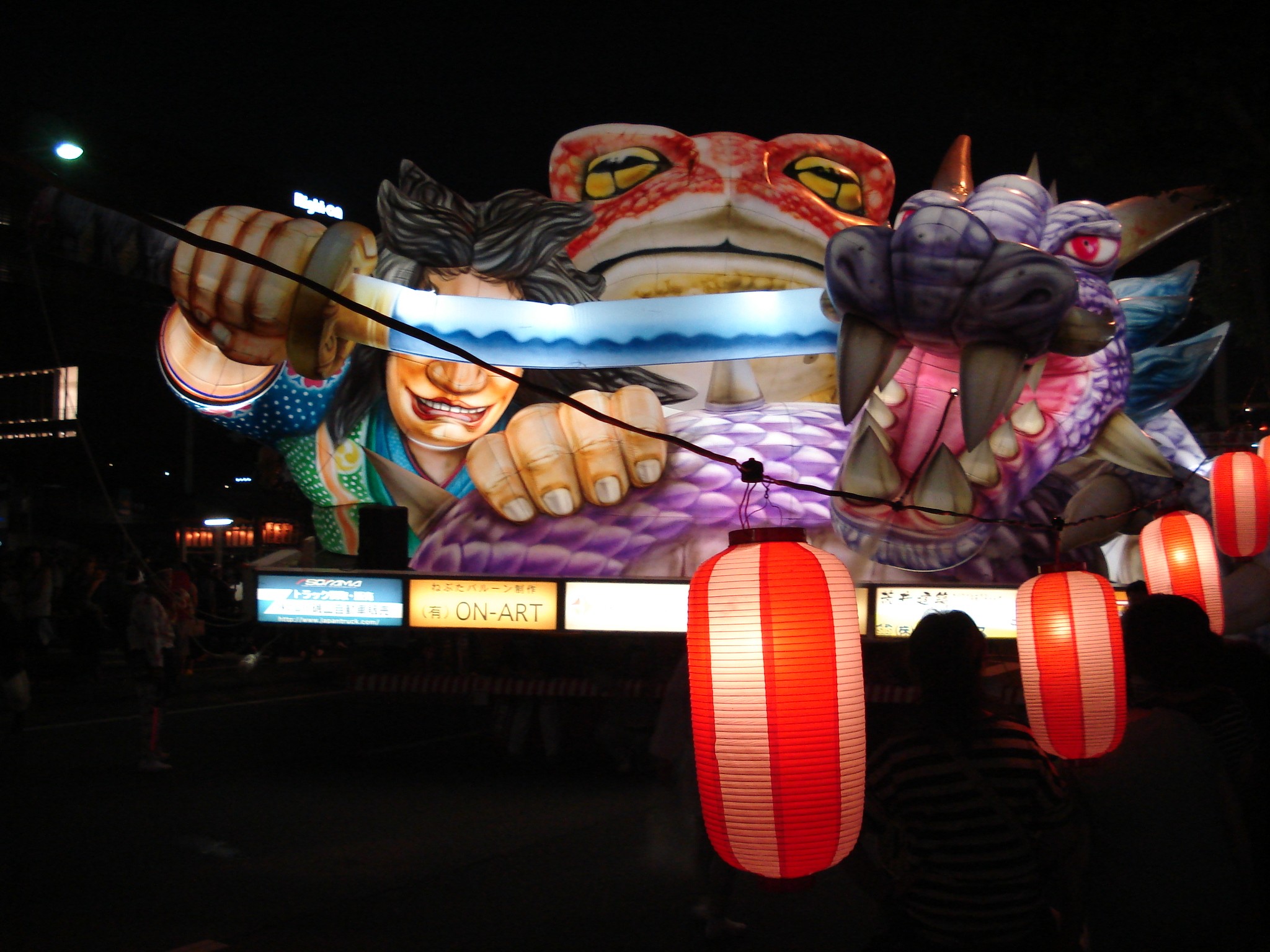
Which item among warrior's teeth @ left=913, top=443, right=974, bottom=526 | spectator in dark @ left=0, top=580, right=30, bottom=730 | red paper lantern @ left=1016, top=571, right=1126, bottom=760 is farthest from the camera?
warrior's teeth @ left=913, top=443, right=974, bottom=526

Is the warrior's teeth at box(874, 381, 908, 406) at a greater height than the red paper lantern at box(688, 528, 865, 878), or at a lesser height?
greater

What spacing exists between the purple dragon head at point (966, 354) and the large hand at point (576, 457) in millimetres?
2076

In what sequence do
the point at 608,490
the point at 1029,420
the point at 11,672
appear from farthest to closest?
1. the point at 608,490
2. the point at 1029,420
3. the point at 11,672

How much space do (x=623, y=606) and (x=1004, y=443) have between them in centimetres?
408

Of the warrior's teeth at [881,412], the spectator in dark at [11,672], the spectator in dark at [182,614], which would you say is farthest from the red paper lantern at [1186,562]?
the spectator in dark at [182,614]

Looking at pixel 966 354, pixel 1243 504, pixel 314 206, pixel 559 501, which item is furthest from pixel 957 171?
pixel 314 206

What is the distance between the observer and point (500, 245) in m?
11.7

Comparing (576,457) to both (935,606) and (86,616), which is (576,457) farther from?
(86,616)

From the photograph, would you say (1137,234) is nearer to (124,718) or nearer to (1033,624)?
(1033,624)

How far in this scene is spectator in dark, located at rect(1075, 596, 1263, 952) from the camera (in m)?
3.08

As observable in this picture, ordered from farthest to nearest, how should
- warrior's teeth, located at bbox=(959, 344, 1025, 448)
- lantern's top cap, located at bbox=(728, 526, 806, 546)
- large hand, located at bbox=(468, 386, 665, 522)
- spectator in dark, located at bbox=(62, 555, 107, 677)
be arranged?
spectator in dark, located at bbox=(62, 555, 107, 677) → large hand, located at bbox=(468, 386, 665, 522) → warrior's teeth, located at bbox=(959, 344, 1025, 448) → lantern's top cap, located at bbox=(728, 526, 806, 546)

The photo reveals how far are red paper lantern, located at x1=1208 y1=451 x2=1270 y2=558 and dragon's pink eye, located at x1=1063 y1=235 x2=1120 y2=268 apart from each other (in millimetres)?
2277

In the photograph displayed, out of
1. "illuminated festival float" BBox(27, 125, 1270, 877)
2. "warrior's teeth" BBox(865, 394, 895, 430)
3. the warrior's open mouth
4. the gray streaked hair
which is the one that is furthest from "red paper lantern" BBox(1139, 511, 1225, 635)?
the warrior's open mouth

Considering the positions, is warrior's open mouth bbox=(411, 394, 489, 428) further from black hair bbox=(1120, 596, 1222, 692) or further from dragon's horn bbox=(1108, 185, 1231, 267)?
black hair bbox=(1120, 596, 1222, 692)
